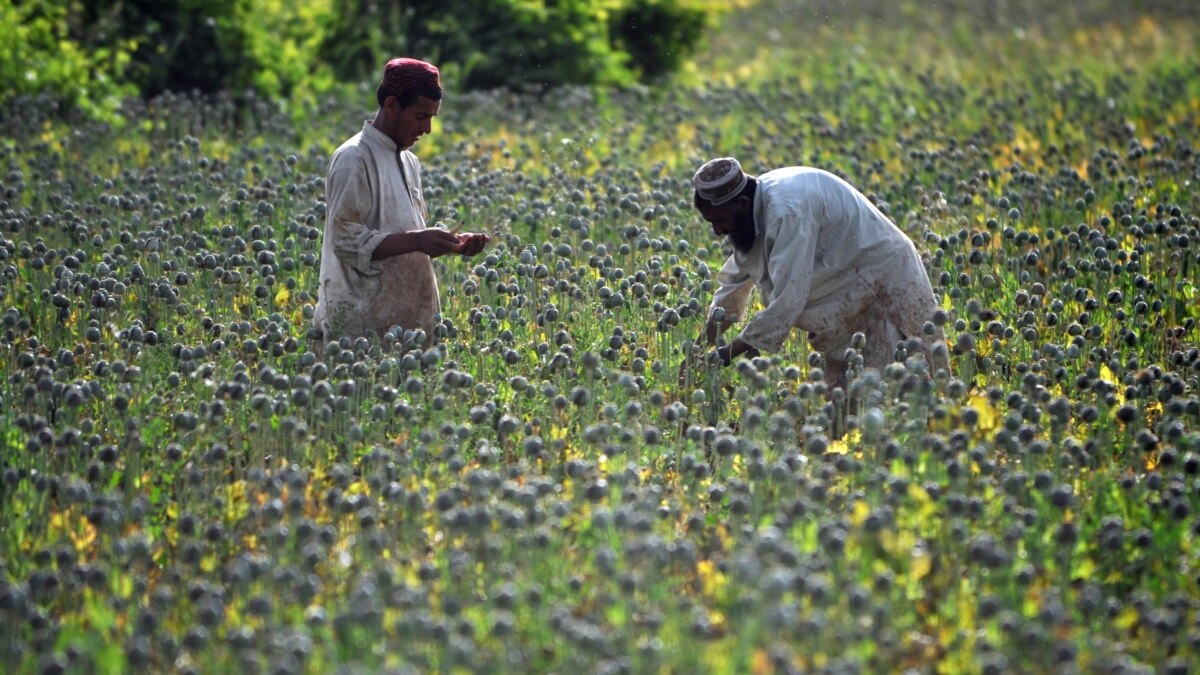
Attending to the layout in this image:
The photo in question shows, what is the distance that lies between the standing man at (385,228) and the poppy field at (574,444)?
208 mm

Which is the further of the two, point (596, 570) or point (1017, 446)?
point (1017, 446)

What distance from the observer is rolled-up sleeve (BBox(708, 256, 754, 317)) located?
8008 millimetres

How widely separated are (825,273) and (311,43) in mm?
10687

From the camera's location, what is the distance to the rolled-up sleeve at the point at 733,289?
8008 millimetres

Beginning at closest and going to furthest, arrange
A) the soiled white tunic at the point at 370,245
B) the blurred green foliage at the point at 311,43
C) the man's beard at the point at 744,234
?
the man's beard at the point at 744,234
the soiled white tunic at the point at 370,245
the blurred green foliage at the point at 311,43

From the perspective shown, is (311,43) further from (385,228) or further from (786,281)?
(786,281)

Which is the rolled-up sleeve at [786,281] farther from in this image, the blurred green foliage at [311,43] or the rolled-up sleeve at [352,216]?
the blurred green foliage at [311,43]

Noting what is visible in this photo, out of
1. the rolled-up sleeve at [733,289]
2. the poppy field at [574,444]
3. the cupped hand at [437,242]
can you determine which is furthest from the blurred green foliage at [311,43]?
the rolled-up sleeve at [733,289]

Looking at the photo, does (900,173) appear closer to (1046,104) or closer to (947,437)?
(1046,104)

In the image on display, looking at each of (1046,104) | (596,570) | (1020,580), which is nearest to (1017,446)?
(1020,580)

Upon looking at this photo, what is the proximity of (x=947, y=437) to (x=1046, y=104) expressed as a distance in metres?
10.8

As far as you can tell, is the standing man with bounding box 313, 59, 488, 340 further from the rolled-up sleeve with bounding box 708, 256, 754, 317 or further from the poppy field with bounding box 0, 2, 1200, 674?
Answer: the rolled-up sleeve with bounding box 708, 256, 754, 317

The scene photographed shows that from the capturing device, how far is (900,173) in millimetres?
13320

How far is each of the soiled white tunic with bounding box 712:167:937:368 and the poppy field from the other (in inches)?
9.5
